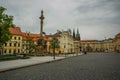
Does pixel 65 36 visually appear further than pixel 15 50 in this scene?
Yes

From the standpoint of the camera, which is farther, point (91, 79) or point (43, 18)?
point (43, 18)

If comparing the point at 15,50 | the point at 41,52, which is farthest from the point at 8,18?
the point at 15,50

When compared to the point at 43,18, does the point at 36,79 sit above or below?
below

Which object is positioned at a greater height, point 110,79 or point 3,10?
point 3,10

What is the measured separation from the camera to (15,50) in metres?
108

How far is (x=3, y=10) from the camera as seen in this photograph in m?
40.0

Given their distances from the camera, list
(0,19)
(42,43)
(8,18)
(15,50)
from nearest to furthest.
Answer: (0,19) < (8,18) < (42,43) < (15,50)

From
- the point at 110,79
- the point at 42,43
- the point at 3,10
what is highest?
the point at 3,10

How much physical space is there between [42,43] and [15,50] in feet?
119

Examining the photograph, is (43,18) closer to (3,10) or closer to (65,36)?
(3,10)

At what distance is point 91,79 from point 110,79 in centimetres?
129

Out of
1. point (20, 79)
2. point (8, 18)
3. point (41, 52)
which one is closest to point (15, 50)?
point (41, 52)

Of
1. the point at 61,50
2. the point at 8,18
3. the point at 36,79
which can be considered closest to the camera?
the point at 36,79

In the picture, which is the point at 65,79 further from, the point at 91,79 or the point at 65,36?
the point at 65,36
